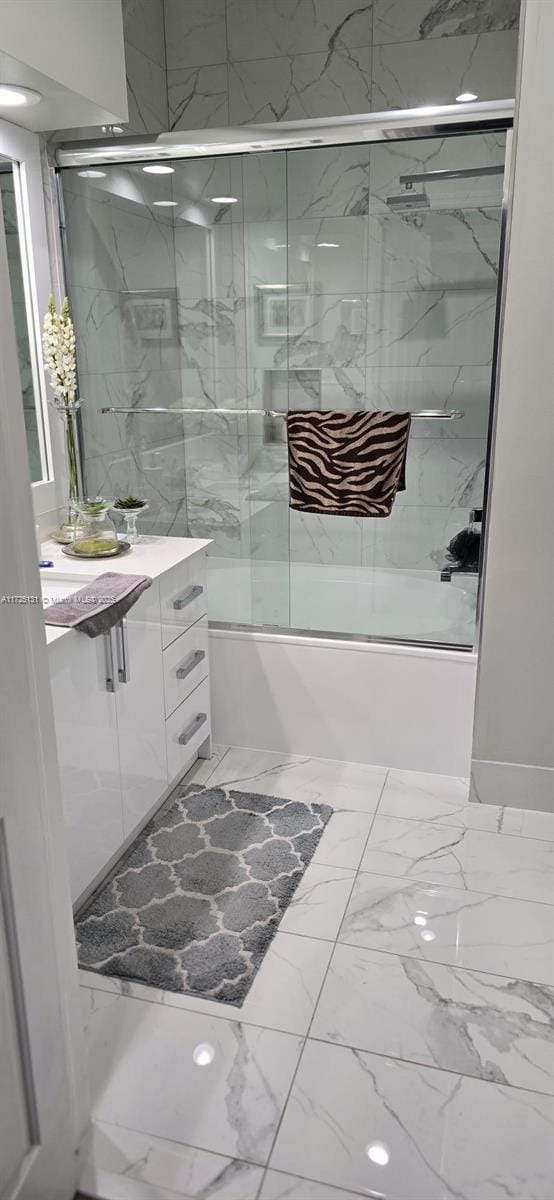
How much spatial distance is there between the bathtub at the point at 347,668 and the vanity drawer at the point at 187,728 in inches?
6.6

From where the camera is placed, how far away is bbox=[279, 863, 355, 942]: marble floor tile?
2.03 meters

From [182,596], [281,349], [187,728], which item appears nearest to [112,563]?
[182,596]

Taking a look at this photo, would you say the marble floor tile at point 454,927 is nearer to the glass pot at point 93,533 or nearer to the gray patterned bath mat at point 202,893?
the gray patterned bath mat at point 202,893

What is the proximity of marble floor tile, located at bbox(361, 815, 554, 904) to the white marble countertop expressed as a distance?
1.00m

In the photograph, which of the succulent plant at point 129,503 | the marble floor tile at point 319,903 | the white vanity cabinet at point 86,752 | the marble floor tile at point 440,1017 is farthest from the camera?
the succulent plant at point 129,503

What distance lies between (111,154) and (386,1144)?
275 centimetres

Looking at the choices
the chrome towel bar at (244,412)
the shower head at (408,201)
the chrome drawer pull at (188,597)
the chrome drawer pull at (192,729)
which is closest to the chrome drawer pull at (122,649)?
the chrome drawer pull at (188,597)

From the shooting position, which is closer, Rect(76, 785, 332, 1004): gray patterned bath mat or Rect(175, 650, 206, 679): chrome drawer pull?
Rect(76, 785, 332, 1004): gray patterned bath mat

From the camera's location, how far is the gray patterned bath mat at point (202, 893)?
6.24 ft

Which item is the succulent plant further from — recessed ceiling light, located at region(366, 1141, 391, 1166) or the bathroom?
recessed ceiling light, located at region(366, 1141, 391, 1166)

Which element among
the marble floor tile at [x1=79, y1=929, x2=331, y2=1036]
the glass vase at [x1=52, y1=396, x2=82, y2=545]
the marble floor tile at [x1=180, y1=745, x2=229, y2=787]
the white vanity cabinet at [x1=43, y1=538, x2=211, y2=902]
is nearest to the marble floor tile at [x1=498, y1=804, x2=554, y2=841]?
the marble floor tile at [x1=79, y1=929, x2=331, y2=1036]

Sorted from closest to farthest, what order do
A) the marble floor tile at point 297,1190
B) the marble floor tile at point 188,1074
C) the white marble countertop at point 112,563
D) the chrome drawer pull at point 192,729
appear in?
the marble floor tile at point 297,1190, the marble floor tile at point 188,1074, the white marble countertop at point 112,563, the chrome drawer pull at point 192,729

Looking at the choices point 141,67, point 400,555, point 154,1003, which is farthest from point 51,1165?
point 141,67

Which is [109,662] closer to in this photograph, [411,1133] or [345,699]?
[345,699]
